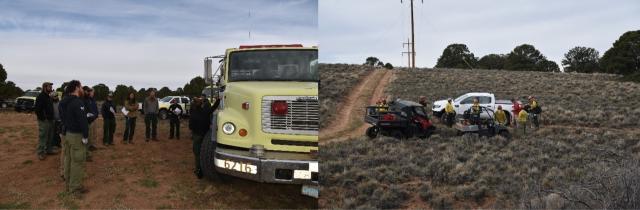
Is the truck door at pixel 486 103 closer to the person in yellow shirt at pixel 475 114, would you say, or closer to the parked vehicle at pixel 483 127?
the parked vehicle at pixel 483 127

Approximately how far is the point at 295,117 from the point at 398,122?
9.98ft

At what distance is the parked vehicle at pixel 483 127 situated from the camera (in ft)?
24.3

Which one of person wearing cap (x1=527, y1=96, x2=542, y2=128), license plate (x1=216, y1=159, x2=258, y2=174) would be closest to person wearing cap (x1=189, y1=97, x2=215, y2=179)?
license plate (x1=216, y1=159, x2=258, y2=174)

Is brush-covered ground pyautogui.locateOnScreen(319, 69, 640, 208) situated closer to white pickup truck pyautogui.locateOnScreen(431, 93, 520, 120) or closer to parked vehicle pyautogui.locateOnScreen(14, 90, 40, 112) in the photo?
white pickup truck pyautogui.locateOnScreen(431, 93, 520, 120)

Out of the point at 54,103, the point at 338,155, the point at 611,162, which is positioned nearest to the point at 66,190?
the point at 54,103

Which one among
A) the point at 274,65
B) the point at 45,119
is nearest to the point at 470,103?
the point at 274,65

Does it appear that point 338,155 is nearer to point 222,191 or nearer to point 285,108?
point 285,108

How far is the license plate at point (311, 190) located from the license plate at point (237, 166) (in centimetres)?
82

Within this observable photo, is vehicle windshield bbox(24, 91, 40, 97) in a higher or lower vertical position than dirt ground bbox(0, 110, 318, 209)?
higher

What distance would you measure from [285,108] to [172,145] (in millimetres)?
5841

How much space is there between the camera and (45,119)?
7.89 m

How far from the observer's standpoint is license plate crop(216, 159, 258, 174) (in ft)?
13.5

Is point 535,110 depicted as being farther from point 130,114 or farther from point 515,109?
point 130,114

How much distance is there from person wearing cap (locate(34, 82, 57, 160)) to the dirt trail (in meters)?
4.79
